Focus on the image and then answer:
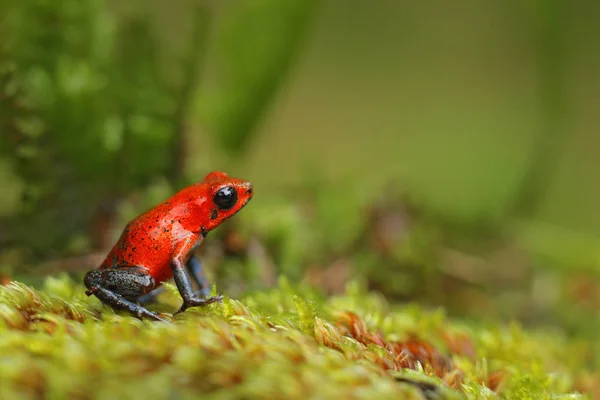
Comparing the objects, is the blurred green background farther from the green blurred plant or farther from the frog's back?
the frog's back

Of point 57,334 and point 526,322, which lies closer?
point 57,334

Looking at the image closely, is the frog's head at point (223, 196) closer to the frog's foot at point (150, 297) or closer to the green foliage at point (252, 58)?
the frog's foot at point (150, 297)

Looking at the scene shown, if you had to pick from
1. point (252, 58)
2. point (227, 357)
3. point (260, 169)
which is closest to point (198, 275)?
point (227, 357)

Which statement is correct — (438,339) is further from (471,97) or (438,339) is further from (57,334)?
(471,97)

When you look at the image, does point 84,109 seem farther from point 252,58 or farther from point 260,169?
point 260,169

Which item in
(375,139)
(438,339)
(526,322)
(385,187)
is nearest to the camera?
(438,339)

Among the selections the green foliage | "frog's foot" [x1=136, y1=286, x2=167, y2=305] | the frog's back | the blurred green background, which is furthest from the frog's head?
the green foliage

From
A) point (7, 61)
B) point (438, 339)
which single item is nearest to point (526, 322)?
point (438, 339)

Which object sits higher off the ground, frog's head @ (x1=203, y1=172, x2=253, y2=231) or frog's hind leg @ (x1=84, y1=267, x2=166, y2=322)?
frog's head @ (x1=203, y1=172, x2=253, y2=231)
